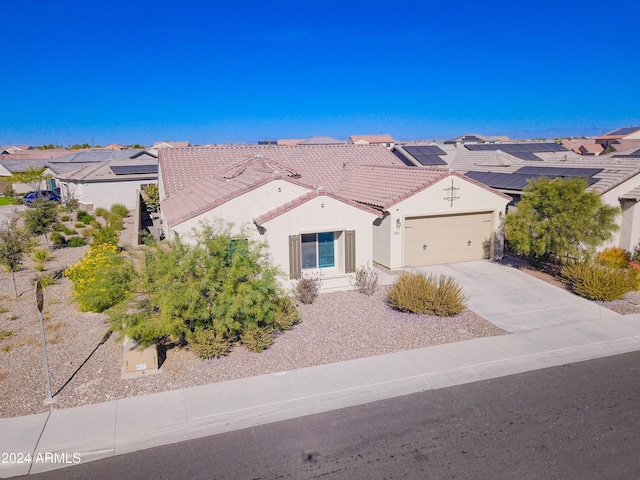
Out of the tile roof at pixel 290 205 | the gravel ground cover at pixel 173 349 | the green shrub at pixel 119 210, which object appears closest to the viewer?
the gravel ground cover at pixel 173 349

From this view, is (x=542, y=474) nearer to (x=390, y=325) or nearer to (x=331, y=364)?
(x=331, y=364)

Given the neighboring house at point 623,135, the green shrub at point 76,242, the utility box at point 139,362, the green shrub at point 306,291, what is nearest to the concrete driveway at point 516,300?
the green shrub at point 306,291

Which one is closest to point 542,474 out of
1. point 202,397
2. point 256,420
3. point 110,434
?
point 256,420

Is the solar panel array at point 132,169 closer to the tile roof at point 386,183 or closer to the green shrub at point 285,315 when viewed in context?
the tile roof at point 386,183

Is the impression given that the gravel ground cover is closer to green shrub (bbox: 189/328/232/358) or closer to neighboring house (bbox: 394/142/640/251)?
green shrub (bbox: 189/328/232/358)

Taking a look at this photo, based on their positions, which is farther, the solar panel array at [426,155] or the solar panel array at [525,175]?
the solar panel array at [426,155]

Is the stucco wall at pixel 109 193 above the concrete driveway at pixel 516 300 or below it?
above

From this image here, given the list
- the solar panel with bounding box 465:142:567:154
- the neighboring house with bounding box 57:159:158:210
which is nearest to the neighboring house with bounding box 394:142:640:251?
the solar panel with bounding box 465:142:567:154
